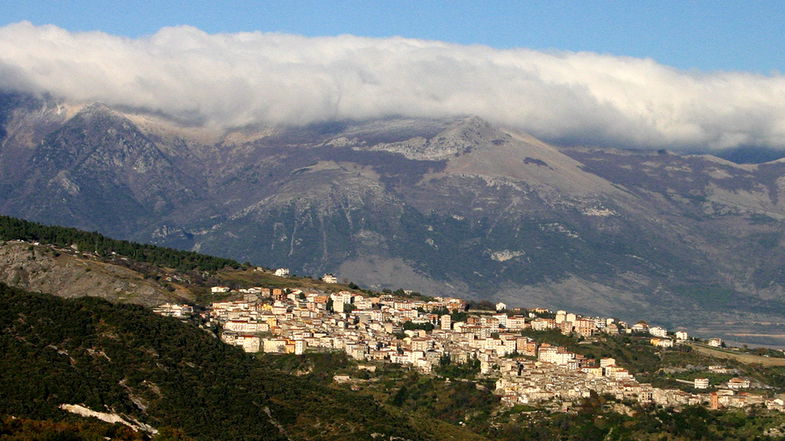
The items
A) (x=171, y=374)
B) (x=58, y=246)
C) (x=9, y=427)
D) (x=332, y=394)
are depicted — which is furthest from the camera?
(x=58, y=246)

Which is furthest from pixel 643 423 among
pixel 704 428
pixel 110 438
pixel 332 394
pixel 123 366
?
pixel 110 438

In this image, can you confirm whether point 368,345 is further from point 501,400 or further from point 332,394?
point 332,394

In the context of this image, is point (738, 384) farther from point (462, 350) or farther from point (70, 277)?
point (70, 277)

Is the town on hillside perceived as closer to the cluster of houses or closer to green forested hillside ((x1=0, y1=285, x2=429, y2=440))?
the cluster of houses

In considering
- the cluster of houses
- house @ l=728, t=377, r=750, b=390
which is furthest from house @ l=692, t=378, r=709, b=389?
house @ l=728, t=377, r=750, b=390

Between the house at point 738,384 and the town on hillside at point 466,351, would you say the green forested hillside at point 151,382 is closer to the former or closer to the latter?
the town on hillside at point 466,351

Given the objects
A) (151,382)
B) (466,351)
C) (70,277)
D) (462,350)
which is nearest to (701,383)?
(466,351)
